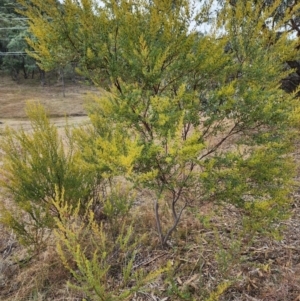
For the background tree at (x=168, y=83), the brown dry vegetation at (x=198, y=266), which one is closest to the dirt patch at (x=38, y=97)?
the brown dry vegetation at (x=198, y=266)

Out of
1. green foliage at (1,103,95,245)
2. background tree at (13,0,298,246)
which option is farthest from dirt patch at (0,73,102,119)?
background tree at (13,0,298,246)

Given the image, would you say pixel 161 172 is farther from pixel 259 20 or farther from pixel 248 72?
pixel 259 20

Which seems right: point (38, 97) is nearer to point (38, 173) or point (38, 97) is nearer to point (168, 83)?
point (38, 173)

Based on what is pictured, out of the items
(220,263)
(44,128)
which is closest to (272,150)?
(220,263)

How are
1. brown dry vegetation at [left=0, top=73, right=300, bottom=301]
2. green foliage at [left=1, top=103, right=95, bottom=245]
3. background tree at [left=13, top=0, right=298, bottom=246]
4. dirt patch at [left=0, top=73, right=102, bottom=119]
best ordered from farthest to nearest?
dirt patch at [left=0, top=73, right=102, bottom=119]
green foliage at [left=1, top=103, right=95, bottom=245]
brown dry vegetation at [left=0, top=73, right=300, bottom=301]
background tree at [left=13, top=0, right=298, bottom=246]

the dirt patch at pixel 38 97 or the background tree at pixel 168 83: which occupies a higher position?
the background tree at pixel 168 83

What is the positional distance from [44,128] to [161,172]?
141 cm

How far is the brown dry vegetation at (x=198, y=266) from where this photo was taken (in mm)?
2312

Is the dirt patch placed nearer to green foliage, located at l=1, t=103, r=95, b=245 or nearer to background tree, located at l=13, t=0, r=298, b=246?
green foliage, located at l=1, t=103, r=95, b=245

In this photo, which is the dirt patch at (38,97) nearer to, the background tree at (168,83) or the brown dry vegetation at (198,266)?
the brown dry vegetation at (198,266)

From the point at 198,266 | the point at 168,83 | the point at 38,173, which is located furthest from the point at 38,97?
the point at 198,266

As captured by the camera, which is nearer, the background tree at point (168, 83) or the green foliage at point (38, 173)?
the background tree at point (168, 83)

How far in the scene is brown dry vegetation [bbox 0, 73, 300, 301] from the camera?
2.31 m

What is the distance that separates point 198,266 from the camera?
2.61 m
